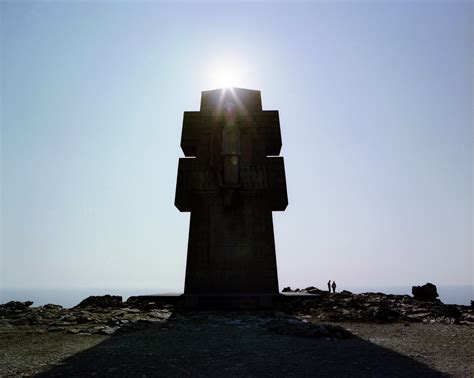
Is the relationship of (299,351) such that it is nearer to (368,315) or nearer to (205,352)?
(205,352)

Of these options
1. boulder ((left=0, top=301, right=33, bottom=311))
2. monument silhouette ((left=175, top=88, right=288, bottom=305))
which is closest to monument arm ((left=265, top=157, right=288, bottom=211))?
monument silhouette ((left=175, top=88, right=288, bottom=305))

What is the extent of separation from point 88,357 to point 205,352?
2.12 m

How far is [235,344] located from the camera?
7988 millimetres

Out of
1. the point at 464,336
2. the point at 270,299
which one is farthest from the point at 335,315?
the point at 464,336

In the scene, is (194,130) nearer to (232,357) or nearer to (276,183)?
(276,183)

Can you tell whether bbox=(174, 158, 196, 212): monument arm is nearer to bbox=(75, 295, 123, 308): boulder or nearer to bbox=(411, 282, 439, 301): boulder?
bbox=(75, 295, 123, 308): boulder

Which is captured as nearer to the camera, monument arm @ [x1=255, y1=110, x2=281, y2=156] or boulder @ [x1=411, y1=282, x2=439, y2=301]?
monument arm @ [x1=255, y1=110, x2=281, y2=156]

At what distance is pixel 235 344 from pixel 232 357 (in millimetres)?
1178

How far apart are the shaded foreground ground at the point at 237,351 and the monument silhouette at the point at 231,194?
223 inches

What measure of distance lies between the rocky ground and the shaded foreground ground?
16 mm

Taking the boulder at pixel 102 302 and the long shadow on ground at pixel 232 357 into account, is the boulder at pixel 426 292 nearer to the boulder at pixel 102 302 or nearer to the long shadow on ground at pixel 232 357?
the long shadow on ground at pixel 232 357

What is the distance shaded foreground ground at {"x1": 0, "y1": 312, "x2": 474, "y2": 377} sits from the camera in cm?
604

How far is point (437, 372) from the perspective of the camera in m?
6.02

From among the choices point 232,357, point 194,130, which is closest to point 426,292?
point 194,130
